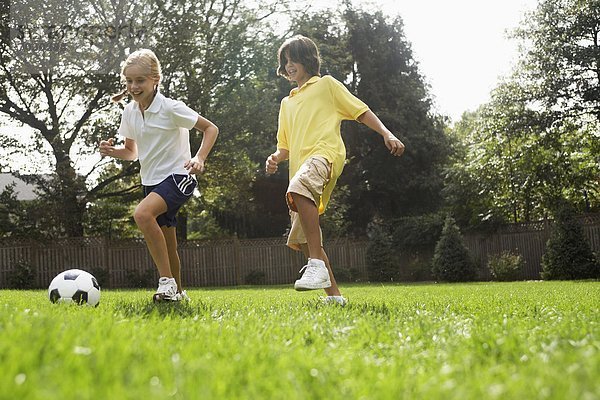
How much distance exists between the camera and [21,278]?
21.1 metres

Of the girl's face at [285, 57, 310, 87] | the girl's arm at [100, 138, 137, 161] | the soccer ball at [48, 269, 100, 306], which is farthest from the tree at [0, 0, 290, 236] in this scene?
the girl's face at [285, 57, 310, 87]

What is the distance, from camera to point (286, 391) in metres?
1.57

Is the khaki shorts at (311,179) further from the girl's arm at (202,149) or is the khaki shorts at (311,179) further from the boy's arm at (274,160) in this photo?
the girl's arm at (202,149)

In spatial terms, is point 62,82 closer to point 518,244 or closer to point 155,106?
point 518,244

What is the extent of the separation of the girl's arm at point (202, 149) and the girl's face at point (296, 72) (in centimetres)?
79

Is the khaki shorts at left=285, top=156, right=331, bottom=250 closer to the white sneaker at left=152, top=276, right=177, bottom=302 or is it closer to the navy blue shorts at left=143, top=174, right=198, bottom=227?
the navy blue shorts at left=143, top=174, right=198, bottom=227

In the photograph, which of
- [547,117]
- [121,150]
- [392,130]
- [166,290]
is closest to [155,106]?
[121,150]

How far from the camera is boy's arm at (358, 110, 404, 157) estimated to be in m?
4.88

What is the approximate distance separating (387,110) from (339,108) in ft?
84.3

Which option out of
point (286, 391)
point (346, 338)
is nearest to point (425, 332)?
point (346, 338)

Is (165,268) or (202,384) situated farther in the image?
(165,268)

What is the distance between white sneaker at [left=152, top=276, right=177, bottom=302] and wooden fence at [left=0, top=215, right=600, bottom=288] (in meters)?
17.2

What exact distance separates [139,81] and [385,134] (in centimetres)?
218

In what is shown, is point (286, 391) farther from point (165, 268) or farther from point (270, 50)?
point (270, 50)
